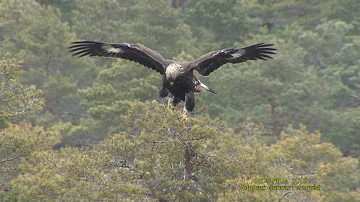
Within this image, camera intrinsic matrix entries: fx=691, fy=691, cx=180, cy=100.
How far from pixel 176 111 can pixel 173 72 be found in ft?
2.21

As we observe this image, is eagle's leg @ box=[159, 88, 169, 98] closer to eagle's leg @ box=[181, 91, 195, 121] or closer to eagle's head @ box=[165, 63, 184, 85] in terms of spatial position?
eagle's leg @ box=[181, 91, 195, 121]

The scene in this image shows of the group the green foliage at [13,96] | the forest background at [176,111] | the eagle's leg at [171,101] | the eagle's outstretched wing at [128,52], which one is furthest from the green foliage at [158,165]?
the green foliage at [13,96]

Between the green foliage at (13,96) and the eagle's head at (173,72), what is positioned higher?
the eagle's head at (173,72)

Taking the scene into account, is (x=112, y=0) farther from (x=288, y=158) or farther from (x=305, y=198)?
(x=305, y=198)

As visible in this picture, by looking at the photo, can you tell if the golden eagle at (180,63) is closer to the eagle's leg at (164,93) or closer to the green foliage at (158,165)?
the eagle's leg at (164,93)

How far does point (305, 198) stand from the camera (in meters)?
13.0

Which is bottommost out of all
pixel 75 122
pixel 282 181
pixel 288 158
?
pixel 75 122

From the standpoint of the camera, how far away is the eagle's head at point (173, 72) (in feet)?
37.9

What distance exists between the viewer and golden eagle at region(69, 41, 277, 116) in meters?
11.6

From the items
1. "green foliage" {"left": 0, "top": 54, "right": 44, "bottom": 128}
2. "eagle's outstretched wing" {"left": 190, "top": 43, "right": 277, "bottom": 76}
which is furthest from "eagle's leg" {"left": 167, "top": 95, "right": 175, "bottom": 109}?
"green foliage" {"left": 0, "top": 54, "right": 44, "bottom": 128}

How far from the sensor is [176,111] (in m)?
11.4

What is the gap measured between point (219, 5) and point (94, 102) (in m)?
16.4

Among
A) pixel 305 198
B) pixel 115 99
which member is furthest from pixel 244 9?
pixel 305 198

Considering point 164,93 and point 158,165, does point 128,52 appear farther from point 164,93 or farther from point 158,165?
point 158,165
